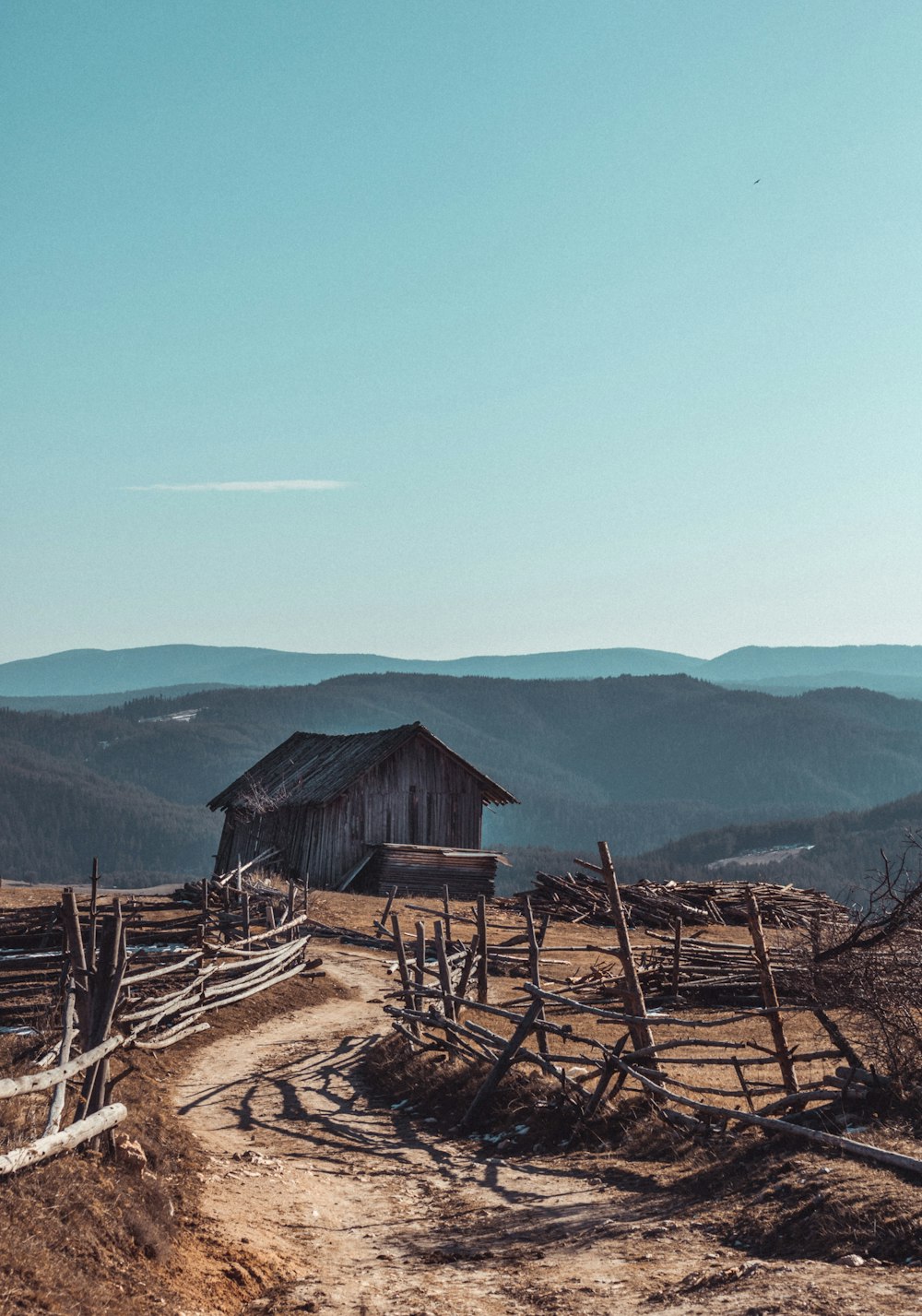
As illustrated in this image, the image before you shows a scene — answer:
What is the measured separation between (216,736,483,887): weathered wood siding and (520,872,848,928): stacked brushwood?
14.6ft

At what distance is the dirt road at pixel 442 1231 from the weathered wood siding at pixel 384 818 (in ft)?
76.3

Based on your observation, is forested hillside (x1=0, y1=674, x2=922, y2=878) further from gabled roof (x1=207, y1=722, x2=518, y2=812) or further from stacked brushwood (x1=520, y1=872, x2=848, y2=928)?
stacked brushwood (x1=520, y1=872, x2=848, y2=928)

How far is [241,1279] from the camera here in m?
7.87

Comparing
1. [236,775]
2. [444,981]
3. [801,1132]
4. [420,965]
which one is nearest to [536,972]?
[444,981]

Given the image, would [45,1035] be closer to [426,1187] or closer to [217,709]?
[426,1187]

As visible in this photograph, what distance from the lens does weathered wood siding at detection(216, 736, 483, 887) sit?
3697 cm

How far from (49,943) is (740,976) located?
1058cm

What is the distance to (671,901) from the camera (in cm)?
3198

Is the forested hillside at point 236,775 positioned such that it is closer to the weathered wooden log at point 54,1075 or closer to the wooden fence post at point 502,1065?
the wooden fence post at point 502,1065

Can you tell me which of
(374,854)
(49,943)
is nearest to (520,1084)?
(49,943)

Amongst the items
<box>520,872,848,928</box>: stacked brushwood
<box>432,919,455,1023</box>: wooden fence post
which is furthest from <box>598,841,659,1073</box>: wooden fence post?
<box>520,872,848,928</box>: stacked brushwood

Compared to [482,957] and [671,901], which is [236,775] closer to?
[671,901]

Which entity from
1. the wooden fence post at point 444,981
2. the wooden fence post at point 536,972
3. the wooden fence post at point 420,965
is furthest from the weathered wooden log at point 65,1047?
the wooden fence post at point 420,965

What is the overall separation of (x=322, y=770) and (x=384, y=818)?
302 cm
